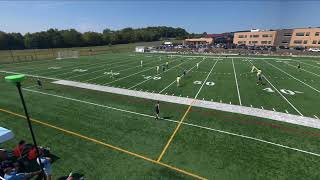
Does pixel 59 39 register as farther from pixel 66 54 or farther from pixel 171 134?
pixel 171 134

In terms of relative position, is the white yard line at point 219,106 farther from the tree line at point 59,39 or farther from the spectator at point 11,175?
the tree line at point 59,39

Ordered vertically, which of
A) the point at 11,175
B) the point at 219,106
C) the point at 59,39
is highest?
the point at 59,39

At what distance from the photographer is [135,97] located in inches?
817

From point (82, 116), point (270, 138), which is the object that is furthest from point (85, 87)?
point (270, 138)

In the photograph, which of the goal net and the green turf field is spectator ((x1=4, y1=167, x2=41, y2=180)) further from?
the goal net

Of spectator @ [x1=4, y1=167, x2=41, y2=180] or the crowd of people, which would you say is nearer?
spectator @ [x1=4, y1=167, x2=41, y2=180]

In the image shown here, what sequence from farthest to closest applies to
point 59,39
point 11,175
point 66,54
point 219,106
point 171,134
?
point 59,39, point 66,54, point 219,106, point 171,134, point 11,175

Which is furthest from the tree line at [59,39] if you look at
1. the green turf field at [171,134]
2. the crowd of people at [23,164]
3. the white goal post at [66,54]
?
the crowd of people at [23,164]

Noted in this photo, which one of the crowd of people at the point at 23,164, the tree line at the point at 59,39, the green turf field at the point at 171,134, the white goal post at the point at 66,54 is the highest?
the tree line at the point at 59,39

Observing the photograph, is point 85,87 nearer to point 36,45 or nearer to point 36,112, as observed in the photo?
point 36,112

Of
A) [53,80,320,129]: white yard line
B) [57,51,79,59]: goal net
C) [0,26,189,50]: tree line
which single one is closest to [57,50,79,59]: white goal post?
[57,51,79,59]: goal net

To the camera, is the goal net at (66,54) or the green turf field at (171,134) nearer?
the green turf field at (171,134)

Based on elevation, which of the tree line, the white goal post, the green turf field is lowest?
the green turf field

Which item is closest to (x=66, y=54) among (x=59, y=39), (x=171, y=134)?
(x=59, y=39)
